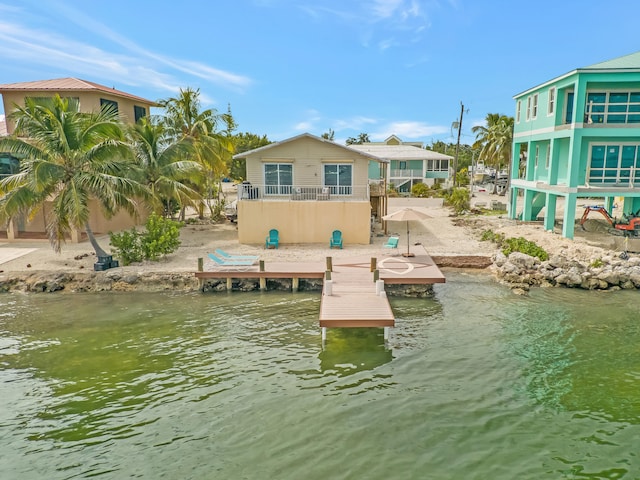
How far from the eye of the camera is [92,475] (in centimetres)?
820

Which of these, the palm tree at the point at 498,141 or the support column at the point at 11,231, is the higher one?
the palm tree at the point at 498,141

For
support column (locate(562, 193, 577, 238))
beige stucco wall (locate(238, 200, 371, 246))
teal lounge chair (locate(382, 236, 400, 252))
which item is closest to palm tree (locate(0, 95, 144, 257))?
beige stucco wall (locate(238, 200, 371, 246))

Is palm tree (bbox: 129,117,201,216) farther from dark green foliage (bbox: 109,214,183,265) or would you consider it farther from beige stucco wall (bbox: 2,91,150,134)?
dark green foliage (bbox: 109,214,183,265)

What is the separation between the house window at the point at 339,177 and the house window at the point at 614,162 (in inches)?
501

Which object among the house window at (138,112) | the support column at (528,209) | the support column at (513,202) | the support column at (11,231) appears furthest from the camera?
the house window at (138,112)

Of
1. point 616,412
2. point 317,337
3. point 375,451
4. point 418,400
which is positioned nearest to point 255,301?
point 317,337

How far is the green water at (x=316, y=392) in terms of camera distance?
27.9ft

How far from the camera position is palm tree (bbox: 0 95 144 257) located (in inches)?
730

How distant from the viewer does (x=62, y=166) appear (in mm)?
19094

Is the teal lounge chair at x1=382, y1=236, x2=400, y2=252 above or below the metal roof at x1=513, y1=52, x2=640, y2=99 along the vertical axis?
below

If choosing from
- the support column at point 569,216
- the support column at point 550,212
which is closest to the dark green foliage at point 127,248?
the support column at point 569,216

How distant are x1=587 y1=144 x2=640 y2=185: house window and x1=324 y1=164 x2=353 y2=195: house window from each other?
41.7ft

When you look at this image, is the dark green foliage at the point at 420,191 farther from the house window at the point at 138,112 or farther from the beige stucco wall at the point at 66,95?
the beige stucco wall at the point at 66,95

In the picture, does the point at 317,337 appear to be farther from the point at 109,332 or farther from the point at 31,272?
the point at 31,272
